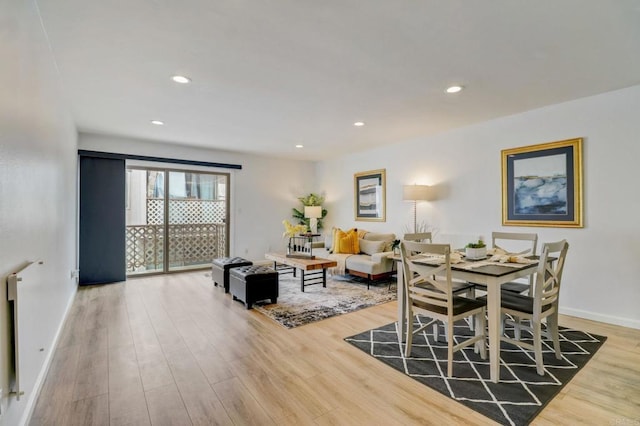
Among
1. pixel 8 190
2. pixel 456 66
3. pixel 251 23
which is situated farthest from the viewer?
pixel 456 66

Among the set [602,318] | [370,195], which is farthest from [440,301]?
[370,195]

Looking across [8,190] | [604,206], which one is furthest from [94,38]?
[604,206]

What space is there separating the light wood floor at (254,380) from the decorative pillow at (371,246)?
1.97 meters

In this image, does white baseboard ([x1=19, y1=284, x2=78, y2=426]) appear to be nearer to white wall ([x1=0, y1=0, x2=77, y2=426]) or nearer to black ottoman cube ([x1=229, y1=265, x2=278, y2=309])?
white wall ([x1=0, y1=0, x2=77, y2=426])

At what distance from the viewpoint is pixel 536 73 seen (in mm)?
2842

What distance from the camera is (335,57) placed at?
258 centimetres

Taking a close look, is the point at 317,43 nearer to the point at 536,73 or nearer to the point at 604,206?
the point at 536,73

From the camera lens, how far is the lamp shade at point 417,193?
4.89 meters

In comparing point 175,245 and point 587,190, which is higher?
point 587,190

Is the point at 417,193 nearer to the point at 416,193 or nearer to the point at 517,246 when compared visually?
the point at 416,193

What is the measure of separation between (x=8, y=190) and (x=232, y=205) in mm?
5126

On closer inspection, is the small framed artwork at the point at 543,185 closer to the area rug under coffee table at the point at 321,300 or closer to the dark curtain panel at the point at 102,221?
the area rug under coffee table at the point at 321,300

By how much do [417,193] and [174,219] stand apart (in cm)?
457

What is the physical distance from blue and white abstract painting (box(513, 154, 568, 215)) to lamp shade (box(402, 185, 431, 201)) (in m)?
1.23
